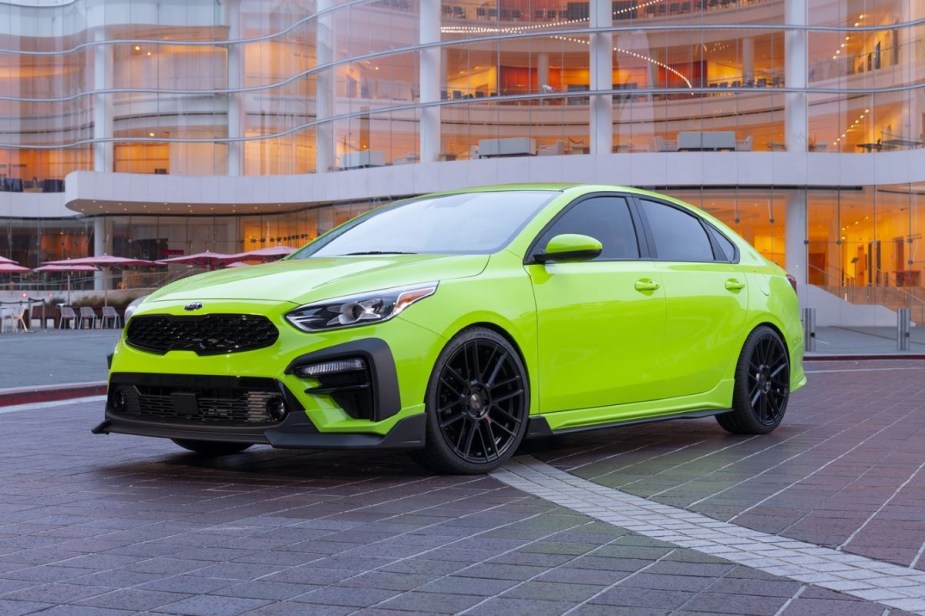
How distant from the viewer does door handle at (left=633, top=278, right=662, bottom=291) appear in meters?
7.68

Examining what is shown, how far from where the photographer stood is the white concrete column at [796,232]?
44219mm

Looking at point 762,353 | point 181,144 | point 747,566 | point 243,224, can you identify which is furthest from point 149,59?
point 747,566

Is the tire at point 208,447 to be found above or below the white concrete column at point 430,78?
below

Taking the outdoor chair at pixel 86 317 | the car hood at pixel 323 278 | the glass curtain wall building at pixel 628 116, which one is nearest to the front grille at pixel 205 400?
the car hood at pixel 323 278

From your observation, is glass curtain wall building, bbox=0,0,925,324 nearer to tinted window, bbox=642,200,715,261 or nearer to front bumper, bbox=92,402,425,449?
tinted window, bbox=642,200,715,261

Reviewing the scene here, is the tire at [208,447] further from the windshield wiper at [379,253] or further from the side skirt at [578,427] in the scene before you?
the side skirt at [578,427]

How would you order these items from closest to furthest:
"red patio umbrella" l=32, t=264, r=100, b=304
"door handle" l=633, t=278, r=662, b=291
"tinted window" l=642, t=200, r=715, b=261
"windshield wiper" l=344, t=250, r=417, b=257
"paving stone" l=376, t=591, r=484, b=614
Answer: "paving stone" l=376, t=591, r=484, b=614
"windshield wiper" l=344, t=250, r=417, b=257
"door handle" l=633, t=278, r=662, b=291
"tinted window" l=642, t=200, r=715, b=261
"red patio umbrella" l=32, t=264, r=100, b=304

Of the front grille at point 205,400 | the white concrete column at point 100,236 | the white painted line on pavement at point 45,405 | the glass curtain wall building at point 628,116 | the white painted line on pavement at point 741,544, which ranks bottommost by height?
the white painted line on pavement at point 45,405

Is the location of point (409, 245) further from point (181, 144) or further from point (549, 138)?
point (181, 144)

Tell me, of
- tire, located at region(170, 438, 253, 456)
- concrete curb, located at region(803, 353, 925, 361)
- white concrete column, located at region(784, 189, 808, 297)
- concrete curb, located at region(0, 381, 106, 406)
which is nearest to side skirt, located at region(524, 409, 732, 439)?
tire, located at region(170, 438, 253, 456)

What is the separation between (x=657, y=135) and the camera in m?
44.5

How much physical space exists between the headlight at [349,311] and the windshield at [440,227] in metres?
0.88

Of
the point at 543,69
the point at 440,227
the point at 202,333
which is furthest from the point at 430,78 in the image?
the point at 202,333

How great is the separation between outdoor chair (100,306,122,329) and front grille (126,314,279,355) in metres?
35.7
